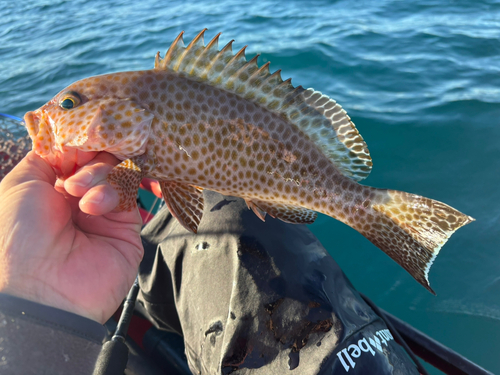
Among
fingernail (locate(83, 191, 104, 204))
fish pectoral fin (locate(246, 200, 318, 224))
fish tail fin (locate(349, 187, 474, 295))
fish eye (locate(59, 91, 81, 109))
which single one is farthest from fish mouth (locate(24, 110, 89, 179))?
fish tail fin (locate(349, 187, 474, 295))

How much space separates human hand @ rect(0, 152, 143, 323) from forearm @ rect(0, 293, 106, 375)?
0.57 feet

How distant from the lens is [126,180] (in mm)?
2164

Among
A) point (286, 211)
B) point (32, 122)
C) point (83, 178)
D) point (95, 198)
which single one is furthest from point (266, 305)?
point (32, 122)

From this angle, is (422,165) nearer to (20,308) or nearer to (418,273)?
(418,273)

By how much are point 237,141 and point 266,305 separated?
1.10 metres

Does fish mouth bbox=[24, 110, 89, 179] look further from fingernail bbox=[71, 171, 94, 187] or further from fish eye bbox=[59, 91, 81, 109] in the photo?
fingernail bbox=[71, 171, 94, 187]

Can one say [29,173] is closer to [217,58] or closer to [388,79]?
[217,58]

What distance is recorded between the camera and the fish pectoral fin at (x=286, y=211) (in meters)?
2.44

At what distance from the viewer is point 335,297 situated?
83.6 inches

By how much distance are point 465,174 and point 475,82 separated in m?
3.14

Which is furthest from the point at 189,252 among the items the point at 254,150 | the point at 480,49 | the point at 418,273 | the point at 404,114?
the point at 480,49

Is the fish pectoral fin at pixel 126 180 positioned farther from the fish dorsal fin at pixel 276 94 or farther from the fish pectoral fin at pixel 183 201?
the fish dorsal fin at pixel 276 94

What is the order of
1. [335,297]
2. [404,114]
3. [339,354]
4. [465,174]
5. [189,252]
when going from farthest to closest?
1. [404,114]
2. [465,174]
3. [189,252]
4. [335,297]
5. [339,354]

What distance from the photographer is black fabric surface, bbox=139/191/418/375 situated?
1896 mm
